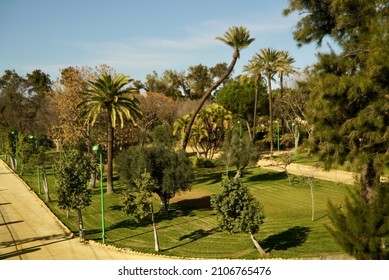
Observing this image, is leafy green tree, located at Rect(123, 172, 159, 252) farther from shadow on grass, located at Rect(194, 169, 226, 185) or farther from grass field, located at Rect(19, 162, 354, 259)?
shadow on grass, located at Rect(194, 169, 226, 185)

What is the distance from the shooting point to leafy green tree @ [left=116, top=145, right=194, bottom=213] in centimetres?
2997

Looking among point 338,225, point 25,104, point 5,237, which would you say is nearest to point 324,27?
point 338,225

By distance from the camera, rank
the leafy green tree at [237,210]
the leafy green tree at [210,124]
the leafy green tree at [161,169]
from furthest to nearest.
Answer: the leafy green tree at [210,124]
the leafy green tree at [161,169]
the leafy green tree at [237,210]

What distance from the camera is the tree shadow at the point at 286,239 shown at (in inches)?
860

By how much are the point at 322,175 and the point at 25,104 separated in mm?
68865

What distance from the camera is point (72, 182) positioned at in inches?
978

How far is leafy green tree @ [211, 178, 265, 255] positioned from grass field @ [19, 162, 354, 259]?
60.7 inches

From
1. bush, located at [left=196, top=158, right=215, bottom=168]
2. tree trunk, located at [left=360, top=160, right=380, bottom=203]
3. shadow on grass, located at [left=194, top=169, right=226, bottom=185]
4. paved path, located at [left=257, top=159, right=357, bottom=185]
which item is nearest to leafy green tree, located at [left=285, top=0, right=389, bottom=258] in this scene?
tree trunk, located at [left=360, top=160, right=380, bottom=203]

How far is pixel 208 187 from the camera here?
42.0 meters

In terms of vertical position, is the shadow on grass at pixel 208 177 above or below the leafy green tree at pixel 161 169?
below

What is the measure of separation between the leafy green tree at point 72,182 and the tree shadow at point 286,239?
11.8 metres

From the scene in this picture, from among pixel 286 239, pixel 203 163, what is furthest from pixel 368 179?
pixel 203 163

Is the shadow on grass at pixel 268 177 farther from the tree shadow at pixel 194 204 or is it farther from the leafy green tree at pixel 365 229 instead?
the leafy green tree at pixel 365 229

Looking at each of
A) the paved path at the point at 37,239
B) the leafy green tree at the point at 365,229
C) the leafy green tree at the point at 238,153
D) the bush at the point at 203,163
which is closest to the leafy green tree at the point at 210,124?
the bush at the point at 203,163
